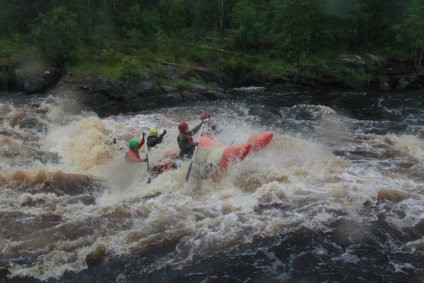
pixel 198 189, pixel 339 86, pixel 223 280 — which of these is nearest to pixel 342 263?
pixel 223 280

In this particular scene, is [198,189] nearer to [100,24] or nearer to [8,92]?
[8,92]

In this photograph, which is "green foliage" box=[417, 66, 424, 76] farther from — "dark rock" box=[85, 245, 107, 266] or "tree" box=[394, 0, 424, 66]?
"dark rock" box=[85, 245, 107, 266]

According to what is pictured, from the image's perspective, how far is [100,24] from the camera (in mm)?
23234

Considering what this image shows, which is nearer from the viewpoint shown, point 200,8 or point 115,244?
point 115,244

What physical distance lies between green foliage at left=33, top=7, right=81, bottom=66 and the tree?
17251mm

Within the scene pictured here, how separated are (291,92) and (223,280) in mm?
15306

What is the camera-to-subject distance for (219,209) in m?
7.99

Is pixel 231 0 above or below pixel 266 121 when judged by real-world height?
above

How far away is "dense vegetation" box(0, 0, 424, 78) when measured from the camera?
64.6 feet

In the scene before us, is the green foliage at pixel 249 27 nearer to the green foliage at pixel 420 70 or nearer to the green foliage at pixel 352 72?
the green foliage at pixel 352 72

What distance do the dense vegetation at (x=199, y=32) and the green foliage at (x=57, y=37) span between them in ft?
0.15

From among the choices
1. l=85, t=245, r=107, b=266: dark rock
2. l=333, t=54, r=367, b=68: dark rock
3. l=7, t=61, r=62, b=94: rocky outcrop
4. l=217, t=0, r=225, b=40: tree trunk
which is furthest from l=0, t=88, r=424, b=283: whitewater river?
l=217, t=0, r=225, b=40: tree trunk

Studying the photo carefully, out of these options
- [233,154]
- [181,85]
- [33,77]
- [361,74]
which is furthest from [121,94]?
[361,74]

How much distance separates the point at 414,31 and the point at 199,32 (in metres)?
13.0
